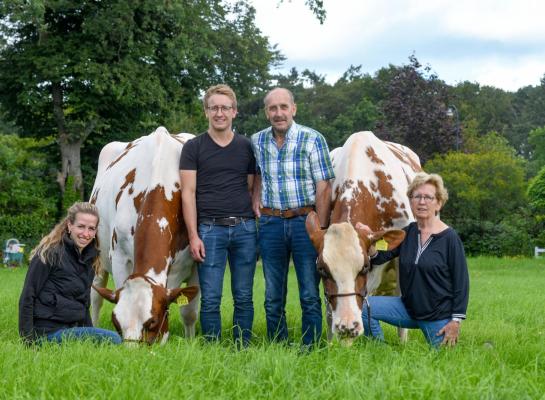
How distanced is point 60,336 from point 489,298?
9409 millimetres

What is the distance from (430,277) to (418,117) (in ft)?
98.6

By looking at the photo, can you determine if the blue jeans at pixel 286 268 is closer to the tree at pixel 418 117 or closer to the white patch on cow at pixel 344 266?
the white patch on cow at pixel 344 266

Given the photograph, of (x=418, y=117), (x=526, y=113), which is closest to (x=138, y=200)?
(x=418, y=117)

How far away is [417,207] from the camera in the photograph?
5957 mm

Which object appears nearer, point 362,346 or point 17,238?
point 362,346

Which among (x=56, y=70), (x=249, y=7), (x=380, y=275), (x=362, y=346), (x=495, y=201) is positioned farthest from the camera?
(x=249, y=7)

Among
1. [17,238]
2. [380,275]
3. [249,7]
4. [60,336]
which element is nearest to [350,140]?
[380,275]

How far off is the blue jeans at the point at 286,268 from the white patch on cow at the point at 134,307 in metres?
1.18

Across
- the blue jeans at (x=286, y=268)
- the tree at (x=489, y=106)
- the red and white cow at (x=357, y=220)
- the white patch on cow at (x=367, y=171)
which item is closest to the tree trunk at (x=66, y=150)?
the red and white cow at (x=357, y=220)

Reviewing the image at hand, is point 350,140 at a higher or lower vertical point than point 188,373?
higher

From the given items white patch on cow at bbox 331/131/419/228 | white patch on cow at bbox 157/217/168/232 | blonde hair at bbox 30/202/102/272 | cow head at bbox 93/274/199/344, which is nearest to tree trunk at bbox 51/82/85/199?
white patch on cow at bbox 331/131/419/228

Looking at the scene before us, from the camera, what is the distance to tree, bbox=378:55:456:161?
3491cm

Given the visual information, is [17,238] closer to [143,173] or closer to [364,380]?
[143,173]

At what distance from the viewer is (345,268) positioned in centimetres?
590
